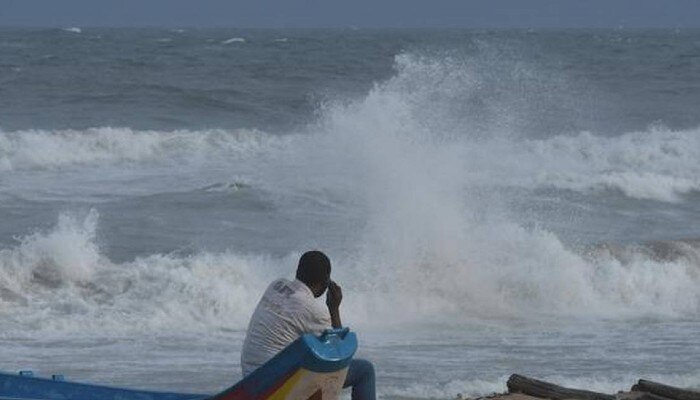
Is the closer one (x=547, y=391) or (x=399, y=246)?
(x=547, y=391)

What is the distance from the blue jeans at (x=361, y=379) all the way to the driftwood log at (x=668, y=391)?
2098 millimetres

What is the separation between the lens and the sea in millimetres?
13477

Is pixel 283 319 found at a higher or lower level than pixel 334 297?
lower

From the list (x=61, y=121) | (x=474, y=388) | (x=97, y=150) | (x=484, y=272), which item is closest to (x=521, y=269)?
(x=484, y=272)

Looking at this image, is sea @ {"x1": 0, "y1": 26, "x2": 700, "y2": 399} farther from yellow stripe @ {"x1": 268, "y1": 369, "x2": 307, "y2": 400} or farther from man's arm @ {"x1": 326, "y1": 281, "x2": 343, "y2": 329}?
yellow stripe @ {"x1": 268, "y1": 369, "x2": 307, "y2": 400}

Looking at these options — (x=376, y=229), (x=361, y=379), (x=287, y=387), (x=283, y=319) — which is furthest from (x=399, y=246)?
(x=287, y=387)

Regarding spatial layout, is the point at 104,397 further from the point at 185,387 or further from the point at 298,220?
the point at 298,220

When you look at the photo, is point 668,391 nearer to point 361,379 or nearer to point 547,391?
point 547,391

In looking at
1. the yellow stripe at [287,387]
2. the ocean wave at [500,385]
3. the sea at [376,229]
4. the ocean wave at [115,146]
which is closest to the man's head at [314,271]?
the yellow stripe at [287,387]

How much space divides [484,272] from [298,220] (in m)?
4.17

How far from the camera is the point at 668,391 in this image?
→ 32.0 ft

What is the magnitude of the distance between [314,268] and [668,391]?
280 cm

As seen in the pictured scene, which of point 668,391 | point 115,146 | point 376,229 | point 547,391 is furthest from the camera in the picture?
point 115,146

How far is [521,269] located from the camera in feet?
57.3
